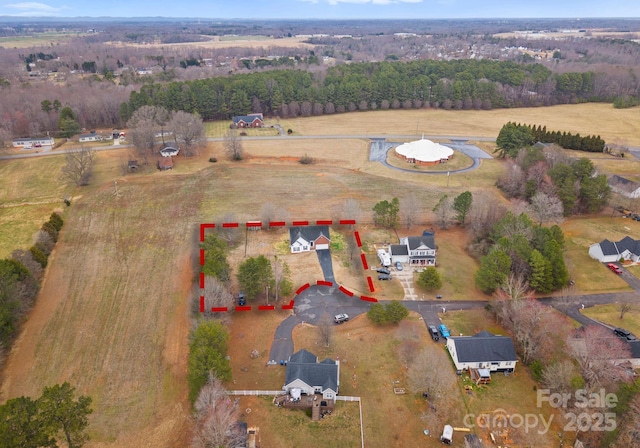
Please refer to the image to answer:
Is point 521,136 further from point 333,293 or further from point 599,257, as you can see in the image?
point 333,293

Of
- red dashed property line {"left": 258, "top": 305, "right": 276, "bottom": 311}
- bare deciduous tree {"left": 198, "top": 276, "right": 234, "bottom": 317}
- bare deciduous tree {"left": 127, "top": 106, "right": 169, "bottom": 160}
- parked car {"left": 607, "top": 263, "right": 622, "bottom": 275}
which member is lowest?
red dashed property line {"left": 258, "top": 305, "right": 276, "bottom": 311}

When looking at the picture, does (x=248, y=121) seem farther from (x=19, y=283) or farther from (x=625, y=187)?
(x=625, y=187)

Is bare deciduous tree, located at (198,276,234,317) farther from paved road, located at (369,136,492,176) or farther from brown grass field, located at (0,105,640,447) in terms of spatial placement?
paved road, located at (369,136,492,176)

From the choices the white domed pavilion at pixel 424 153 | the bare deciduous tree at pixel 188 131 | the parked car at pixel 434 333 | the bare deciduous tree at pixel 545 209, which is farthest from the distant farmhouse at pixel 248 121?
the parked car at pixel 434 333

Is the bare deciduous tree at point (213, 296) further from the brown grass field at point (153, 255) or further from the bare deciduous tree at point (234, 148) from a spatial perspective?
the bare deciduous tree at point (234, 148)

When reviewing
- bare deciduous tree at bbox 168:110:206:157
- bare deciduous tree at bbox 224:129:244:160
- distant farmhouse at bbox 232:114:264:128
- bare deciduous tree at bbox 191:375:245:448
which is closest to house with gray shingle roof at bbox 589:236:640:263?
bare deciduous tree at bbox 191:375:245:448

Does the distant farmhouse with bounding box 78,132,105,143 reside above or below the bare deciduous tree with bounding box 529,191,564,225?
below

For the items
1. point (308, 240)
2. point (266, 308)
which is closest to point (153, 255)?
point (266, 308)
